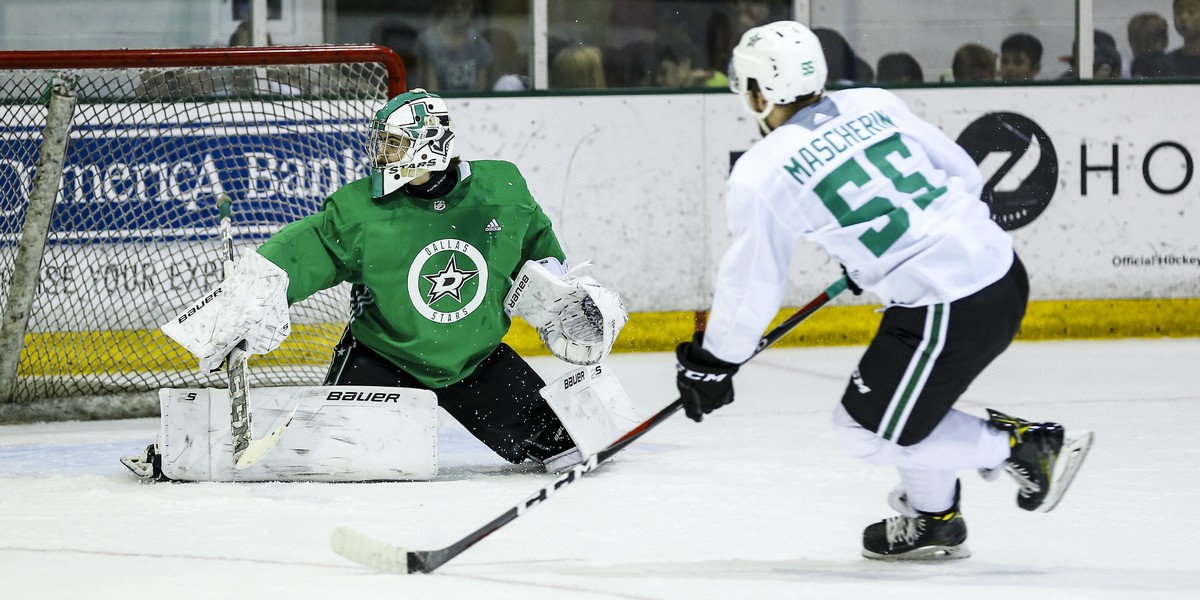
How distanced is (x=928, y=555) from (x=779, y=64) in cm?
80

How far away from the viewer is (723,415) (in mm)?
4105

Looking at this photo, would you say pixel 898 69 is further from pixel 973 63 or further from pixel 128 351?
pixel 128 351

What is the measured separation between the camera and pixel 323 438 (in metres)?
3.18

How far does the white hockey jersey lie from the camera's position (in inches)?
90.1

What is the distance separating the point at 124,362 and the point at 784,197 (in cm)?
269

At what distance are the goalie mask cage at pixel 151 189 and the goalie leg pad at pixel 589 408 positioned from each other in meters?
1.14

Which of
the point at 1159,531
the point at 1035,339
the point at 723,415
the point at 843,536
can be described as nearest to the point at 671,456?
the point at 723,415

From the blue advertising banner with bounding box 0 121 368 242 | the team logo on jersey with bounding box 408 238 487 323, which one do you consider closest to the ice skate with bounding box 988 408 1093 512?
the team logo on jersey with bounding box 408 238 487 323

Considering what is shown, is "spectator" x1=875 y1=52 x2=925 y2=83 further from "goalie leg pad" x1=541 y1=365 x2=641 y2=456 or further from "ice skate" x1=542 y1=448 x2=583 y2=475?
"ice skate" x1=542 y1=448 x2=583 y2=475

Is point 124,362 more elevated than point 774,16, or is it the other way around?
point 774,16

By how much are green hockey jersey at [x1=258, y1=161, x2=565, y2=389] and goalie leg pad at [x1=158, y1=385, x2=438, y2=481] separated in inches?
5.2

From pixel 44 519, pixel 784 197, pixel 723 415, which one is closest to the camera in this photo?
pixel 784 197

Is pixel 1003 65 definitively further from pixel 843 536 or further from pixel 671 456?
pixel 843 536

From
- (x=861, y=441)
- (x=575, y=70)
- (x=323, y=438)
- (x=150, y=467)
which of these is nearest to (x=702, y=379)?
(x=861, y=441)
